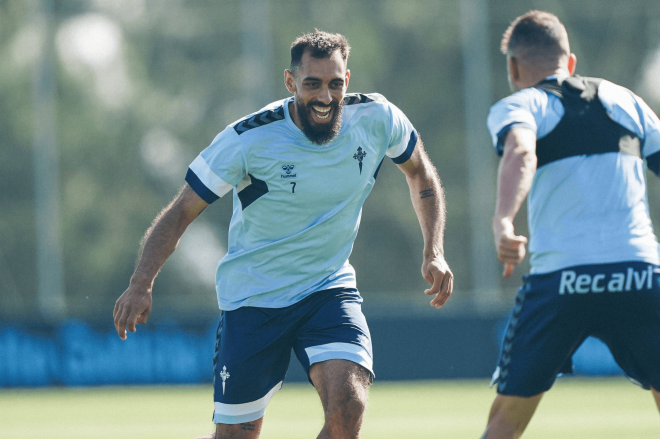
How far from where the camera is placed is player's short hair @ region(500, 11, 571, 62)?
489 cm

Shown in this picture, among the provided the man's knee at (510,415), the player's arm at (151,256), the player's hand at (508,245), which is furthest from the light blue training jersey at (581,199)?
the player's arm at (151,256)

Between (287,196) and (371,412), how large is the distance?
20.9ft

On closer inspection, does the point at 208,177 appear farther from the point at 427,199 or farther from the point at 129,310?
Answer: the point at 427,199

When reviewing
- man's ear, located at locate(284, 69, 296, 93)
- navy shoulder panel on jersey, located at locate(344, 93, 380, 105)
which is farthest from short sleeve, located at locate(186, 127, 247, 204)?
navy shoulder panel on jersey, located at locate(344, 93, 380, 105)

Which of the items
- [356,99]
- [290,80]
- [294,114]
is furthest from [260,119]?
[356,99]

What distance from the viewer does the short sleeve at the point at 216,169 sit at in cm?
555

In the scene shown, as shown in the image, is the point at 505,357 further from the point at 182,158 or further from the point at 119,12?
the point at 119,12

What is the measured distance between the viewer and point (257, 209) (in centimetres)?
577

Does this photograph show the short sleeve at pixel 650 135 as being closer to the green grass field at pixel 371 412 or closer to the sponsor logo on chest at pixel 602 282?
the sponsor logo on chest at pixel 602 282

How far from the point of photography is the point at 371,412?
11602mm

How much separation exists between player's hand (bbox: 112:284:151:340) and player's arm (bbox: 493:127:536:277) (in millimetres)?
1926

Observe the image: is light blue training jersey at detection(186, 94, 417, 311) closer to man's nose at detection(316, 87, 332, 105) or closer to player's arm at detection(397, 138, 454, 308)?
man's nose at detection(316, 87, 332, 105)

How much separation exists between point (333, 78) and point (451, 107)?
2197cm

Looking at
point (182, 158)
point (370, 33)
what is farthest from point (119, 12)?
point (370, 33)
